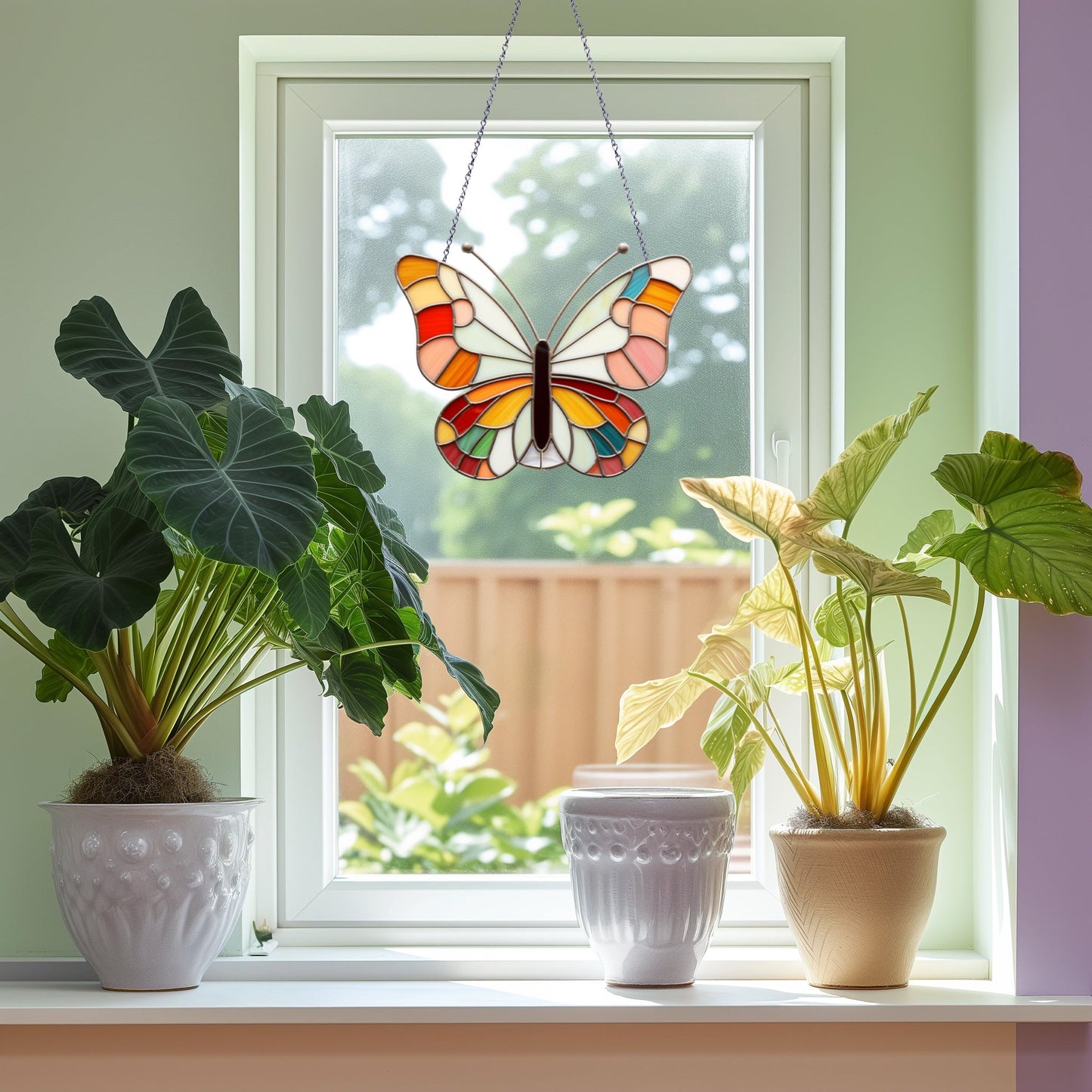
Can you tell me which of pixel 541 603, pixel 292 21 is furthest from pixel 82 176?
pixel 541 603

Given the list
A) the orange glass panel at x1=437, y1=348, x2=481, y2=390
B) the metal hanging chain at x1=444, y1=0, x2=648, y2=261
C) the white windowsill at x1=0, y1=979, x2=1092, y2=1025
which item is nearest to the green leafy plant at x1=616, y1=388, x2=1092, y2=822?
the white windowsill at x1=0, y1=979, x2=1092, y2=1025

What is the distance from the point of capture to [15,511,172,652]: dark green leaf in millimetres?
1158

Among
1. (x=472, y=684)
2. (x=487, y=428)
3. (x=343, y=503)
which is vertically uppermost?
(x=487, y=428)

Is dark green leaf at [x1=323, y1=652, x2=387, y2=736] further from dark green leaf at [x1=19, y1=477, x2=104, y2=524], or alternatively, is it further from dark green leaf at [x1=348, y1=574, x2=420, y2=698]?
dark green leaf at [x1=19, y1=477, x2=104, y2=524]

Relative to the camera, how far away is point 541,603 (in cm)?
170

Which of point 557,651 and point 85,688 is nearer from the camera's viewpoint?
point 85,688

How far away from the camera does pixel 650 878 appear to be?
1.37 m

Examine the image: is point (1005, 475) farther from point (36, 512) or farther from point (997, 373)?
point (36, 512)

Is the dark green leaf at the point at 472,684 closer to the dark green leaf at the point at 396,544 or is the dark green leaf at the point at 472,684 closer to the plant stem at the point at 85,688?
the dark green leaf at the point at 396,544

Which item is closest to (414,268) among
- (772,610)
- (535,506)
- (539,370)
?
(539,370)

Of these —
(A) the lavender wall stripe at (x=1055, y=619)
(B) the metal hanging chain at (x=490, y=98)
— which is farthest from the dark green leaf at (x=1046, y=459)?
(B) the metal hanging chain at (x=490, y=98)

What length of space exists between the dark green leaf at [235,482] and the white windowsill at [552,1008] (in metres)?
0.57

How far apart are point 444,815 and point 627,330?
2.42 ft

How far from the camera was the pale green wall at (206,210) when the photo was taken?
61.7 inches
